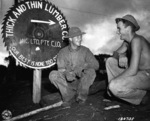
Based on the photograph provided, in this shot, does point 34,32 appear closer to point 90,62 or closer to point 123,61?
point 90,62

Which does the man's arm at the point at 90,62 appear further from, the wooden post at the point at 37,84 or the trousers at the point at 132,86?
the wooden post at the point at 37,84

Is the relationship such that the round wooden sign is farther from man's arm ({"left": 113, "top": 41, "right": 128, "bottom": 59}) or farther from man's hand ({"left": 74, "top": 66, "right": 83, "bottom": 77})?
man's arm ({"left": 113, "top": 41, "right": 128, "bottom": 59})

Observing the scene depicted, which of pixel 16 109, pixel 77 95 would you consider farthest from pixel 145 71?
pixel 16 109

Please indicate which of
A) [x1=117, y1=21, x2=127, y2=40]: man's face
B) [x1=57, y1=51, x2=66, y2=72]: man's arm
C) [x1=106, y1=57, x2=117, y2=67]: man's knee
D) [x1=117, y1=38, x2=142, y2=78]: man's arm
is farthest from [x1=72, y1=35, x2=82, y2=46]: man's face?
[x1=117, y1=38, x2=142, y2=78]: man's arm

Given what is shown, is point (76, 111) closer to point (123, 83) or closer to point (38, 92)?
point (123, 83)

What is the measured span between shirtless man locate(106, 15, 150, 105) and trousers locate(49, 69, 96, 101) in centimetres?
84

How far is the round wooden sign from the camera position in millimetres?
5891

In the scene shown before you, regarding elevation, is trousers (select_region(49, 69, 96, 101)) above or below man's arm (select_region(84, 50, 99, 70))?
below

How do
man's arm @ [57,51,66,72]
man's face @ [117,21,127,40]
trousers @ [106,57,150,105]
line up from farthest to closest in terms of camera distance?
man's arm @ [57,51,66,72] → man's face @ [117,21,127,40] → trousers @ [106,57,150,105]

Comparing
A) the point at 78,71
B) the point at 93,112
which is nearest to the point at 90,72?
the point at 78,71

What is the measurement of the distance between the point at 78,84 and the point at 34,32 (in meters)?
2.45

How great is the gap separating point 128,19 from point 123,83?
137 cm

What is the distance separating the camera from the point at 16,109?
6418 millimetres

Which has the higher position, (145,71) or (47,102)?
(145,71)
